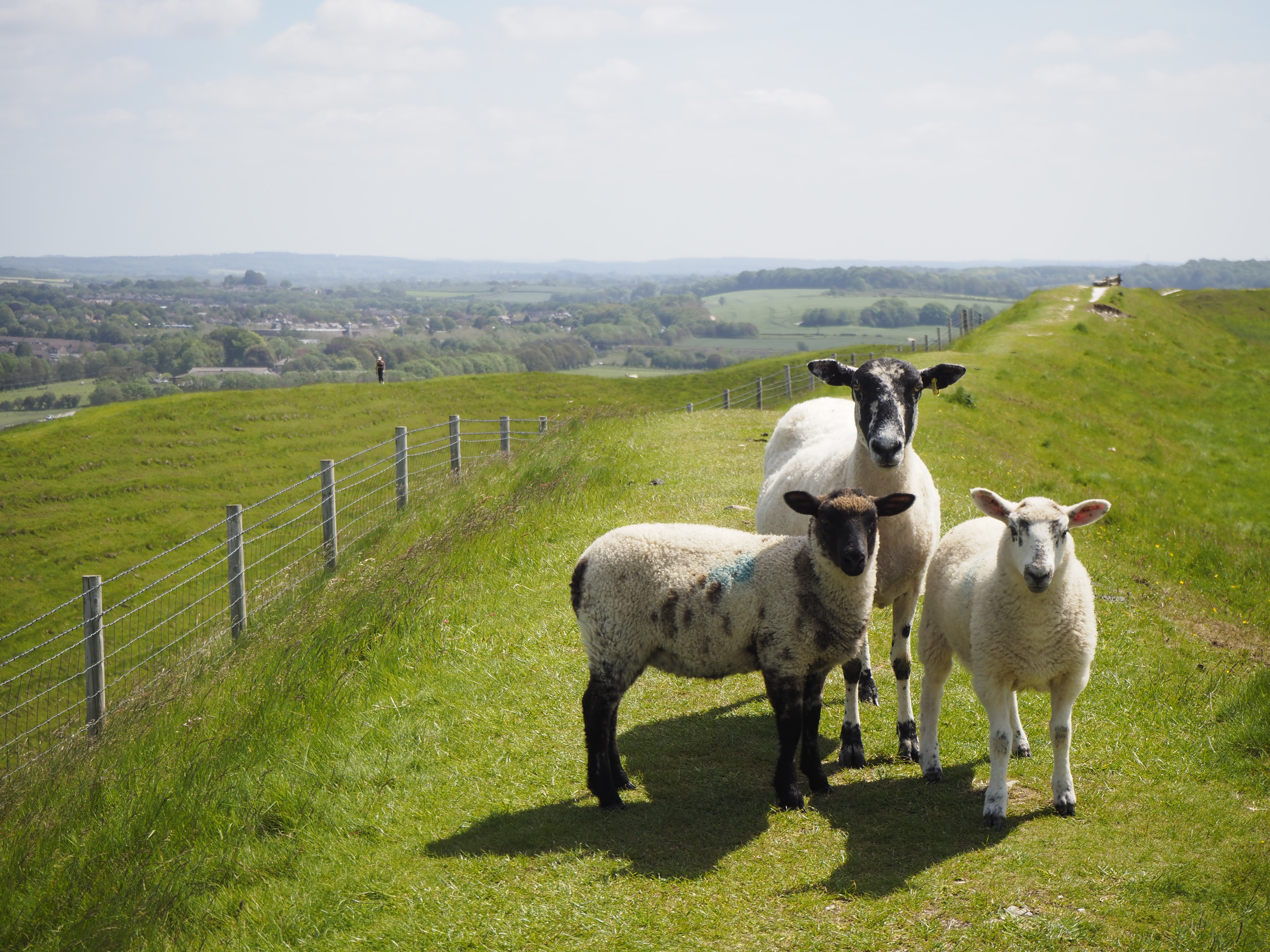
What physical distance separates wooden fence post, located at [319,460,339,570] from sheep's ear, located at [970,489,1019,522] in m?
10.4

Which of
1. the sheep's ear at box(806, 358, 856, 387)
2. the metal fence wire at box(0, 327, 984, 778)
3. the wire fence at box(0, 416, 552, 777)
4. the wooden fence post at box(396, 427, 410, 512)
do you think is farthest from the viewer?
the wooden fence post at box(396, 427, 410, 512)

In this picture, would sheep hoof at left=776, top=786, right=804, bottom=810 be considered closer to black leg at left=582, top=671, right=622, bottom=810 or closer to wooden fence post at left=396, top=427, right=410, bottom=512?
black leg at left=582, top=671, right=622, bottom=810

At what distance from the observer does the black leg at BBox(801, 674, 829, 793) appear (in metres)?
6.36

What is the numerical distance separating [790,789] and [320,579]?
9.39 meters

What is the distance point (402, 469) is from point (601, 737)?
12.1 meters

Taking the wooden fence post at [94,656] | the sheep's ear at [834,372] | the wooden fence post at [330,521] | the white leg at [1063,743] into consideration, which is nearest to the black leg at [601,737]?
the white leg at [1063,743]

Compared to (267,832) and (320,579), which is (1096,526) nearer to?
(320,579)

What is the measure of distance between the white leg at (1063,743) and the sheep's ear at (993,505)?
1.16 m

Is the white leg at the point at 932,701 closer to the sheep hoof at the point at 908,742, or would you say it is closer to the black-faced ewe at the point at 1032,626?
the sheep hoof at the point at 908,742

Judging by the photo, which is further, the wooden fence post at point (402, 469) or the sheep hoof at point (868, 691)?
the wooden fence post at point (402, 469)

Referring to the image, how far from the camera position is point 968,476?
16.6 m

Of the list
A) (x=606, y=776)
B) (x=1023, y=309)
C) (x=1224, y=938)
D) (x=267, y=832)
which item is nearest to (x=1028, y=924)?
(x=1224, y=938)

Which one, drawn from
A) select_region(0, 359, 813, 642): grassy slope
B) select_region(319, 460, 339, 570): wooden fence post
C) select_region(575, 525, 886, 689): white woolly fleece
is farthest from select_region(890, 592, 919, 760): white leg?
select_region(0, 359, 813, 642): grassy slope

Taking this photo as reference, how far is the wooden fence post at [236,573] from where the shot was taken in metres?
11.1
